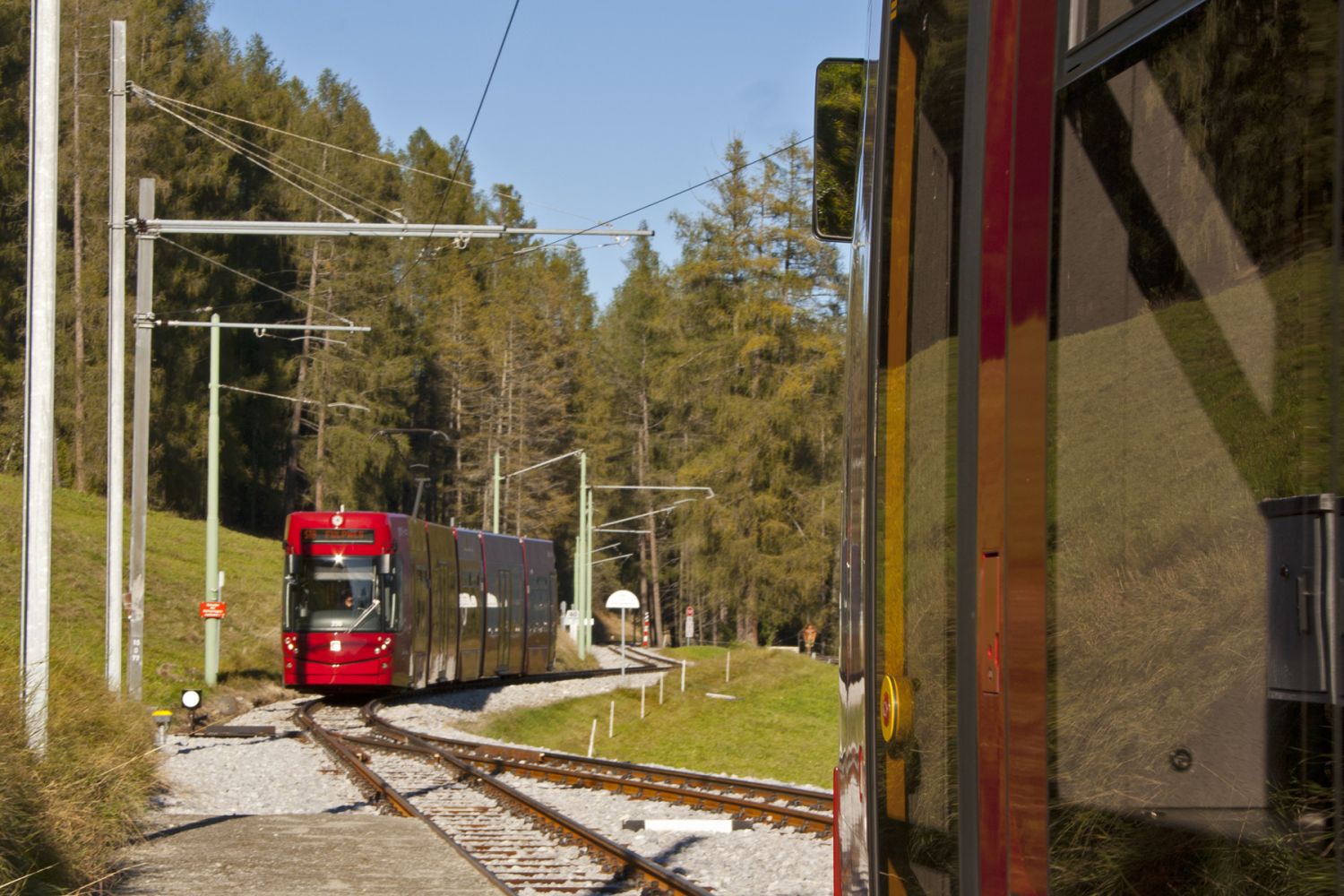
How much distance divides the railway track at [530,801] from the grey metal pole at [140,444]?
2.51m

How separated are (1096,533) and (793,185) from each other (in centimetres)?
5564

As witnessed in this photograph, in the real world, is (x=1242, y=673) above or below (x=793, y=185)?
below

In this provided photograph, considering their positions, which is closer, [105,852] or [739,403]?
[105,852]

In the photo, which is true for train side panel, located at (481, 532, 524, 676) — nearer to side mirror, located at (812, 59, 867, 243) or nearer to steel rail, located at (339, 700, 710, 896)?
steel rail, located at (339, 700, 710, 896)

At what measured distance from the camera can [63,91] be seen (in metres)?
57.8

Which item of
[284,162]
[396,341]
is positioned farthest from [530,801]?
[396,341]

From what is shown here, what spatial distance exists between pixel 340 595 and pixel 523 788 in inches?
457

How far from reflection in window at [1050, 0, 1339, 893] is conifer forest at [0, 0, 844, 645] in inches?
1577

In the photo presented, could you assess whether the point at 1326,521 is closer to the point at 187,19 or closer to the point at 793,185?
the point at 793,185

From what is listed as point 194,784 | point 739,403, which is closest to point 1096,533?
point 194,784

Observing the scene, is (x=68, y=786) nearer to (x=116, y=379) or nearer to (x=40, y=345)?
(x=40, y=345)

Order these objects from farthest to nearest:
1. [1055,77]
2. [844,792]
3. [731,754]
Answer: [731,754] → [844,792] → [1055,77]

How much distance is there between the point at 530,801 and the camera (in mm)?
13945

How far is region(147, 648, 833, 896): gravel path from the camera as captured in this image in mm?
10812
